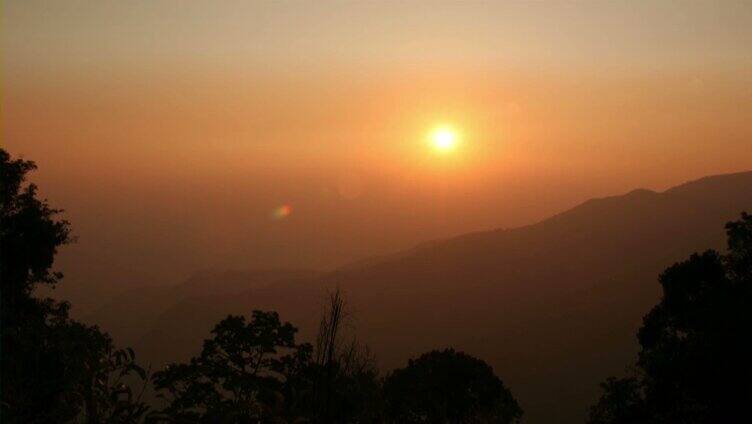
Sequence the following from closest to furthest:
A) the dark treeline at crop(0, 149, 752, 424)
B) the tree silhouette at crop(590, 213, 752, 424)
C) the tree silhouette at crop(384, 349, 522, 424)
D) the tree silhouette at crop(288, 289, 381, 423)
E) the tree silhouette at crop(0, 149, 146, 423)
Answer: the tree silhouette at crop(0, 149, 146, 423) → the tree silhouette at crop(288, 289, 381, 423) → the dark treeline at crop(0, 149, 752, 424) → the tree silhouette at crop(590, 213, 752, 424) → the tree silhouette at crop(384, 349, 522, 424)

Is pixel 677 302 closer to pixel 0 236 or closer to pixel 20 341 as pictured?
pixel 20 341

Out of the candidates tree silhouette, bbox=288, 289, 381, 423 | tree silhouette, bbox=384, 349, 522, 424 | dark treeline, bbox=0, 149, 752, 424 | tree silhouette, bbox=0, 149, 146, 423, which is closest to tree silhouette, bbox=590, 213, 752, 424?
dark treeline, bbox=0, 149, 752, 424

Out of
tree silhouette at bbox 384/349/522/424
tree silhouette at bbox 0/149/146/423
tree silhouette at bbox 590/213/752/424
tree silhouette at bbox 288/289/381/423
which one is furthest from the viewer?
tree silhouette at bbox 384/349/522/424

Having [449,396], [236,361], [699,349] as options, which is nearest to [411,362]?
[449,396]

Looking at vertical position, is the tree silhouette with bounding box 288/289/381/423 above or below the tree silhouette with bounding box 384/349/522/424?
below

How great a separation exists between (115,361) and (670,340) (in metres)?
25.0

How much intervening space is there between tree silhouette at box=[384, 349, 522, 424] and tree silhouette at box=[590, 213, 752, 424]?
6615 millimetres

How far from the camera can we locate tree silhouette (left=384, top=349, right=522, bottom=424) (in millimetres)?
36188

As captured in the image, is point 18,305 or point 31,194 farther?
point 31,194

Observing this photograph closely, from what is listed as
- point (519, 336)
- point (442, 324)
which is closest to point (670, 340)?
point (519, 336)

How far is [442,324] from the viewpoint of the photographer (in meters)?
194

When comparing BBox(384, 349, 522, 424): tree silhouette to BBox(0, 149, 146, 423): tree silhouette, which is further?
BBox(384, 349, 522, 424): tree silhouette

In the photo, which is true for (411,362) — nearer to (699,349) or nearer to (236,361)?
(236,361)

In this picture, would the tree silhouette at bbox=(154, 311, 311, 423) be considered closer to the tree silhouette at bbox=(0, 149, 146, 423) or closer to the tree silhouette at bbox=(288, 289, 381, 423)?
the tree silhouette at bbox=(288, 289, 381, 423)
